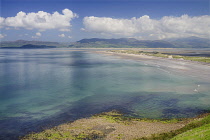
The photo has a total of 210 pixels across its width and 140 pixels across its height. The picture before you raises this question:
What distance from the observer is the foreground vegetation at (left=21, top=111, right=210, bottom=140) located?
28844 mm

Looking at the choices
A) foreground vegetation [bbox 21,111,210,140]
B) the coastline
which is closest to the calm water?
foreground vegetation [bbox 21,111,210,140]

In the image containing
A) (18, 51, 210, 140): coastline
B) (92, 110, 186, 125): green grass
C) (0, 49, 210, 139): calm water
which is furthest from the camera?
(0, 49, 210, 139): calm water

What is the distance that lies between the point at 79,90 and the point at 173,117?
3188 cm

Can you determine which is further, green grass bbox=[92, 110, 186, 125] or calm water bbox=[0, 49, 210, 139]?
calm water bbox=[0, 49, 210, 139]

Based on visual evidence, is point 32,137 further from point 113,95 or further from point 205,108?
point 205,108

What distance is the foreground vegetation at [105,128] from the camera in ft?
94.6

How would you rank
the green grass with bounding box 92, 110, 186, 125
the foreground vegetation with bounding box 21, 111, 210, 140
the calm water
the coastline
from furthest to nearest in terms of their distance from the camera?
the calm water, the green grass with bounding box 92, 110, 186, 125, the coastline, the foreground vegetation with bounding box 21, 111, 210, 140

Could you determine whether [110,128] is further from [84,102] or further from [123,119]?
[84,102]

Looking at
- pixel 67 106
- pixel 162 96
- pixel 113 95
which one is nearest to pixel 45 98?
pixel 67 106

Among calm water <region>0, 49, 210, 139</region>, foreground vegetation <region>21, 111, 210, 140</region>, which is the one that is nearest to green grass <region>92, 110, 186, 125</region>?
foreground vegetation <region>21, 111, 210, 140</region>

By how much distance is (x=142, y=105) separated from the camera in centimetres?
4509

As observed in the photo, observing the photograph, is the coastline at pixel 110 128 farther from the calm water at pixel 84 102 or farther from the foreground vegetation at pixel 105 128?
the calm water at pixel 84 102

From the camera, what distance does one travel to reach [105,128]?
1278 inches

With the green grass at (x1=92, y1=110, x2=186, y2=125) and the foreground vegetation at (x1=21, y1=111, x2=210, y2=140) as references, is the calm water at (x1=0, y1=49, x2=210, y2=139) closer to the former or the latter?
the green grass at (x1=92, y1=110, x2=186, y2=125)
